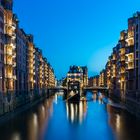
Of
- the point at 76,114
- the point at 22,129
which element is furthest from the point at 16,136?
the point at 76,114

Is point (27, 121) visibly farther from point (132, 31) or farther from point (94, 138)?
point (132, 31)

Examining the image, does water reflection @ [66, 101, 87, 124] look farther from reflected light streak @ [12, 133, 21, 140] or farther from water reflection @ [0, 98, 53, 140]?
reflected light streak @ [12, 133, 21, 140]

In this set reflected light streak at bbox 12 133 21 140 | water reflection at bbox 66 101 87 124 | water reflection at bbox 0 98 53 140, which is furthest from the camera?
water reflection at bbox 66 101 87 124

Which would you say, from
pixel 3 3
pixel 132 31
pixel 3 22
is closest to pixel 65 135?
pixel 3 22

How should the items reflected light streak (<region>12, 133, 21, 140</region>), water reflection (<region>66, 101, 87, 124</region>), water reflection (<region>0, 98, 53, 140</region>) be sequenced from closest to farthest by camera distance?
reflected light streak (<region>12, 133, 21, 140</region>), water reflection (<region>0, 98, 53, 140</region>), water reflection (<region>66, 101, 87, 124</region>)

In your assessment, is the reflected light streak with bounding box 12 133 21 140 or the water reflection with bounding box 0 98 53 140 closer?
the reflected light streak with bounding box 12 133 21 140

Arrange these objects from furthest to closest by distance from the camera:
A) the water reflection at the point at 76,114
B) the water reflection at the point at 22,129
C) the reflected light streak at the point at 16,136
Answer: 1. the water reflection at the point at 76,114
2. the water reflection at the point at 22,129
3. the reflected light streak at the point at 16,136

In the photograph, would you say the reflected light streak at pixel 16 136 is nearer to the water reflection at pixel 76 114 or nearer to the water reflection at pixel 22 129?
the water reflection at pixel 22 129

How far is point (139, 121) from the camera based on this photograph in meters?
88.9

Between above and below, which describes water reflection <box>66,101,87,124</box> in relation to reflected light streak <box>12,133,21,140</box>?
below

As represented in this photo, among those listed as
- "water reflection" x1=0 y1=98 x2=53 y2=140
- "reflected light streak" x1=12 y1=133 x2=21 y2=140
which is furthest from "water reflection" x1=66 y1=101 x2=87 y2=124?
"reflected light streak" x1=12 y1=133 x2=21 y2=140

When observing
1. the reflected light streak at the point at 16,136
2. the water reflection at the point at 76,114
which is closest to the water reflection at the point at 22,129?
the reflected light streak at the point at 16,136

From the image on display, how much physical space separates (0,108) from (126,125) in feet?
112

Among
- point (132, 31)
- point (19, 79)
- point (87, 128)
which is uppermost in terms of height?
point (132, 31)
